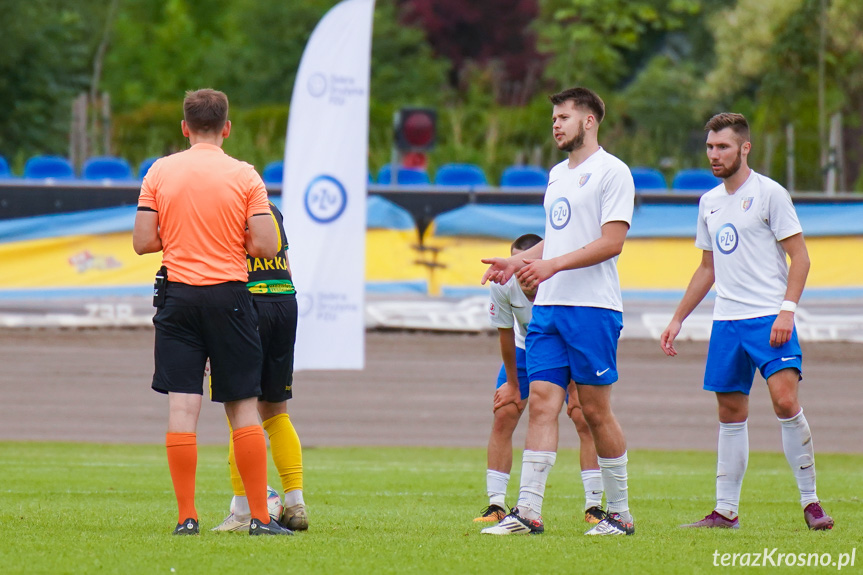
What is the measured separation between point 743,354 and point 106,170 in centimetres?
1385

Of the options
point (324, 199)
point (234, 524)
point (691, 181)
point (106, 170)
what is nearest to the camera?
point (234, 524)

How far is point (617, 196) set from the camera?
236 inches

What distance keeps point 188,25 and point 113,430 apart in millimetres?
37062

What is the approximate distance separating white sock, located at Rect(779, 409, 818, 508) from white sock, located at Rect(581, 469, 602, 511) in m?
0.97

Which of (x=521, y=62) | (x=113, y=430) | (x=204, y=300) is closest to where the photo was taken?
(x=204, y=300)

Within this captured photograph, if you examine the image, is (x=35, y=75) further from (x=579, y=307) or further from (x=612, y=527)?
(x=612, y=527)

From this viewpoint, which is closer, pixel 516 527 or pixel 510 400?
pixel 516 527

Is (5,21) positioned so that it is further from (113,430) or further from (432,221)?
(113,430)

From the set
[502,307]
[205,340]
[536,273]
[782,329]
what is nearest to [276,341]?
[205,340]

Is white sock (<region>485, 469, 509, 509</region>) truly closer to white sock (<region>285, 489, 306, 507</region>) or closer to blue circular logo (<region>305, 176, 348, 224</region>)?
white sock (<region>285, 489, 306, 507</region>)

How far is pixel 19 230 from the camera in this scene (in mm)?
17422

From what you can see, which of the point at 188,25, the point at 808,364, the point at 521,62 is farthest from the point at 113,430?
the point at 188,25

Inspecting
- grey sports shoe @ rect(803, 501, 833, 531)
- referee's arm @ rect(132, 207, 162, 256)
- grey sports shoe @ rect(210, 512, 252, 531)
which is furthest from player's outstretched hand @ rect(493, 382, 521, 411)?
referee's arm @ rect(132, 207, 162, 256)

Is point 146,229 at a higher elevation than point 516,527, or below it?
higher
